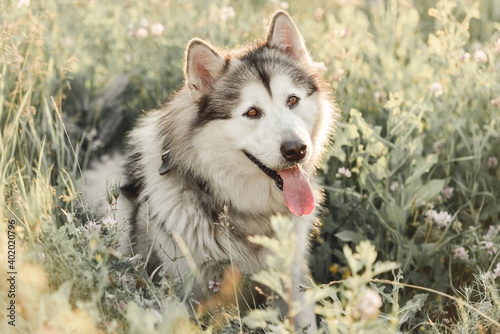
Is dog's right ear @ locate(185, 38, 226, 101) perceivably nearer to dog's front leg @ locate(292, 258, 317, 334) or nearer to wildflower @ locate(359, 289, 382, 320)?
dog's front leg @ locate(292, 258, 317, 334)

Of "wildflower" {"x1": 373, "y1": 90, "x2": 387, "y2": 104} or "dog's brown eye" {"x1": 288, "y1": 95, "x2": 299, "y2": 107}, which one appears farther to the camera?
"wildflower" {"x1": 373, "y1": 90, "x2": 387, "y2": 104}

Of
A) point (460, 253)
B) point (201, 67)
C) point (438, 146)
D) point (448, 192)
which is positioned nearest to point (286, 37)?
point (201, 67)

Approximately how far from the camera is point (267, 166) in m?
2.45

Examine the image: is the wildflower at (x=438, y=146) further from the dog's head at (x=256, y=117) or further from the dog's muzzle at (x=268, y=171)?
the dog's muzzle at (x=268, y=171)

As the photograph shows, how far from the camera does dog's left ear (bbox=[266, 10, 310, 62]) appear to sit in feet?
8.93

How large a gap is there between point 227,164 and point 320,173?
102 cm

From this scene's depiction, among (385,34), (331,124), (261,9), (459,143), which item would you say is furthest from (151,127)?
(261,9)

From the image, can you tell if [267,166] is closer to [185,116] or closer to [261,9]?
[185,116]

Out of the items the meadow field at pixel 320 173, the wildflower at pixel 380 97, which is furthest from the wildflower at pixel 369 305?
the wildflower at pixel 380 97

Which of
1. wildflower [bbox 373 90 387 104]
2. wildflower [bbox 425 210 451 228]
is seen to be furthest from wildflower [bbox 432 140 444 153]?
wildflower [bbox 425 210 451 228]

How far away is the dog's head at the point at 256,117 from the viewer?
2409mm

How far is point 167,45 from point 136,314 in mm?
3566

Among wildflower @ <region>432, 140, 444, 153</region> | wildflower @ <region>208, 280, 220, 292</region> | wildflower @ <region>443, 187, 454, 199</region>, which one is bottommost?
wildflower @ <region>443, 187, 454, 199</region>

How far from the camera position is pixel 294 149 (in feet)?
7.63
